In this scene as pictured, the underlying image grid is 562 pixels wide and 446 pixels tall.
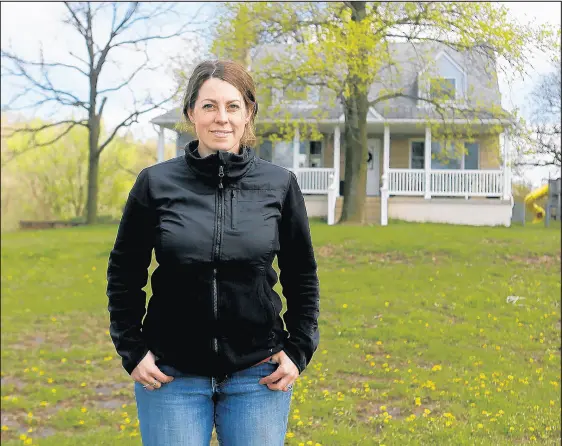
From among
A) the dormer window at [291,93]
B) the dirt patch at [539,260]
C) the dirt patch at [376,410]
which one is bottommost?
the dirt patch at [376,410]

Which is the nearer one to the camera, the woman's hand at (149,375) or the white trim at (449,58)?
the woman's hand at (149,375)

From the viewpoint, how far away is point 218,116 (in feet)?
7.79

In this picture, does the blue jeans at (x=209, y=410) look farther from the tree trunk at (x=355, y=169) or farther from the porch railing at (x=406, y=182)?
the porch railing at (x=406, y=182)

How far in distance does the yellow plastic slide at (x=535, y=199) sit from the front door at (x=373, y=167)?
6413 millimetres

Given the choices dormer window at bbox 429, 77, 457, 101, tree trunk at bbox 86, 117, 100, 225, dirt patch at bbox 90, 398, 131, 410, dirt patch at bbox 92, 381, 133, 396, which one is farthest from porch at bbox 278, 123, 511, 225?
dirt patch at bbox 90, 398, 131, 410

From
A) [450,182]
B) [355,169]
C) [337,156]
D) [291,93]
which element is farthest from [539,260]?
[337,156]

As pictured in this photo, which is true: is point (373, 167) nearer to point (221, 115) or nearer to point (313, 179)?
point (313, 179)

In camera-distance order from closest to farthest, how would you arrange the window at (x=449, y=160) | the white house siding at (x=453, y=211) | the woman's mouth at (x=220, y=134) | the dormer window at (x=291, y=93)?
the woman's mouth at (x=220, y=134), the dormer window at (x=291, y=93), the white house siding at (x=453, y=211), the window at (x=449, y=160)

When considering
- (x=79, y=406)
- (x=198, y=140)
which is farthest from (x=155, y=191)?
(x=79, y=406)

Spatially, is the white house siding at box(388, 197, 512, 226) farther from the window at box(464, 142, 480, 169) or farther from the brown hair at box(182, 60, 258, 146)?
the brown hair at box(182, 60, 258, 146)

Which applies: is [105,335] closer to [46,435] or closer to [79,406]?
[79,406]

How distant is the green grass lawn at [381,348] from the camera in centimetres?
612

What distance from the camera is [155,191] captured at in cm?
232

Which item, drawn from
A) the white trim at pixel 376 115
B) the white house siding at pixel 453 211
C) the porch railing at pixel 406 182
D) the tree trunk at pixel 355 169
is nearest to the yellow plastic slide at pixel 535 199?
the white house siding at pixel 453 211
